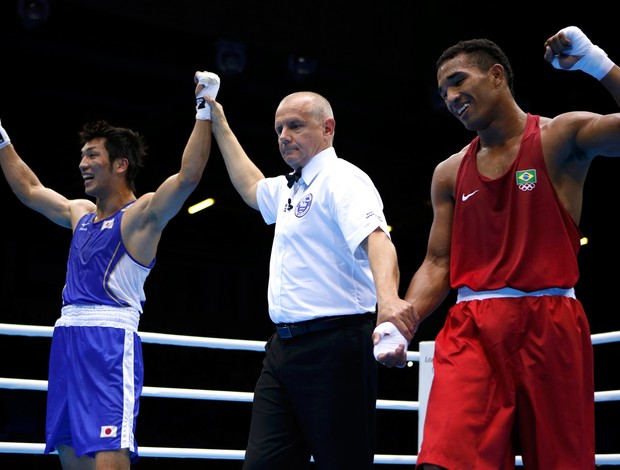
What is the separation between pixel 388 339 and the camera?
2.13 metres

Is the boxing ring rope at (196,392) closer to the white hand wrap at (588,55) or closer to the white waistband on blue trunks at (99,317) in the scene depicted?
the white waistband on blue trunks at (99,317)

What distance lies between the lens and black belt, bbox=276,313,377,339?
267 centimetres

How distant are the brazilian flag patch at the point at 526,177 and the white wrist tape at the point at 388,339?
0.54 m

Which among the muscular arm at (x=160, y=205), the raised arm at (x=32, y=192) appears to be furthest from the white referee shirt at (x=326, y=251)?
the raised arm at (x=32, y=192)

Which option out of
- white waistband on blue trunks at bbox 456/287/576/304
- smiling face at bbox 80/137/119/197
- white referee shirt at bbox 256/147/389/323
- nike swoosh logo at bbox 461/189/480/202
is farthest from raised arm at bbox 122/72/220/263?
white waistband on blue trunks at bbox 456/287/576/304

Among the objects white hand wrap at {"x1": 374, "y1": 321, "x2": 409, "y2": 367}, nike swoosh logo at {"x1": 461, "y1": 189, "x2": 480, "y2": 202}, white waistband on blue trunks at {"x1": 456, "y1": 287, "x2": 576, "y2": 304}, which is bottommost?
white hand wrap at {"x1": 374, "y1": 321, "x2": 409, "y2": 367}

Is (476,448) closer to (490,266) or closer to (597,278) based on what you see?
(490,266)

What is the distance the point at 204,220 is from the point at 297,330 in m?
10.8

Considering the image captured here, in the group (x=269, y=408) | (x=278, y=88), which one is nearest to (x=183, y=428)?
(x=278, y=88)

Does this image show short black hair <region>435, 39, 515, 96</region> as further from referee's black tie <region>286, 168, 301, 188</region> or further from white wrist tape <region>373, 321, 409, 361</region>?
white wrist tape <region>373, 321, 409, 361</region>

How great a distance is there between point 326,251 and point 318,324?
24cm

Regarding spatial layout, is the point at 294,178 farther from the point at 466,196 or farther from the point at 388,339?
the point at 388,339

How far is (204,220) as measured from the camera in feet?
43.8

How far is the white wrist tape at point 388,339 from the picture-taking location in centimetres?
212
